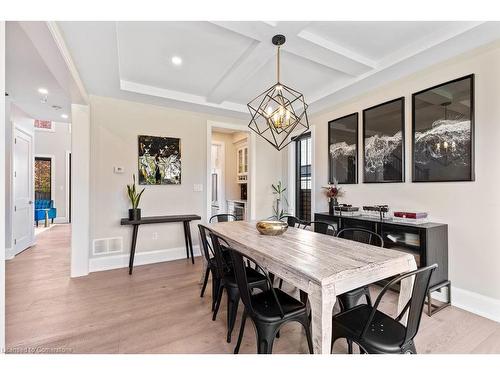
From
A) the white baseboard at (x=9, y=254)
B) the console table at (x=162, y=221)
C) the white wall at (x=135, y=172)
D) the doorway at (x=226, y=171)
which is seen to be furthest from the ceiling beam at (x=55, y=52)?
the doorway at (x=226, y=171)

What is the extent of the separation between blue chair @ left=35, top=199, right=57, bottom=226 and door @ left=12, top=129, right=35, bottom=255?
103 inches

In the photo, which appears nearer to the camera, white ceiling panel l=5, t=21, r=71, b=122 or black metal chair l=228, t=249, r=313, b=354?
black metal chair l=228, t=249, r=313, b=354

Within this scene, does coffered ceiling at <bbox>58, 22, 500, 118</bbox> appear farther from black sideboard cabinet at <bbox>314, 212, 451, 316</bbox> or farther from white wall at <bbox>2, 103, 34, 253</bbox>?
white wall at <bbox>2, 103, 34, 253</bbox>

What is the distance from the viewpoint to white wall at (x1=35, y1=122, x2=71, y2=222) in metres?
7.84

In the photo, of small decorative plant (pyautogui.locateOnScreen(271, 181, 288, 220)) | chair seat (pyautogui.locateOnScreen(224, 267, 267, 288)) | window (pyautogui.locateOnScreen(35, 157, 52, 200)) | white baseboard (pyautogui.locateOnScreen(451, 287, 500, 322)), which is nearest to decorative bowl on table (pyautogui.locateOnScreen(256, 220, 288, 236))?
chair seat (pyautogui.locateOnScreen(224, 267, 267, 288))

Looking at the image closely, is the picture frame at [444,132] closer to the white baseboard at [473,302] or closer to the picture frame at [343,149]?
the picture frame at [343,149]

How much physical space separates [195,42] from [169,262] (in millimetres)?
3142

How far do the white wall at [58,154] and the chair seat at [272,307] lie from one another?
8.85 m

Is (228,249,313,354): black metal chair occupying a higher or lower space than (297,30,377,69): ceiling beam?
lower

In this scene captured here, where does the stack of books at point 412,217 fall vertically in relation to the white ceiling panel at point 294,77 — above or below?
below

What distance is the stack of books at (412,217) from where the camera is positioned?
262cm
